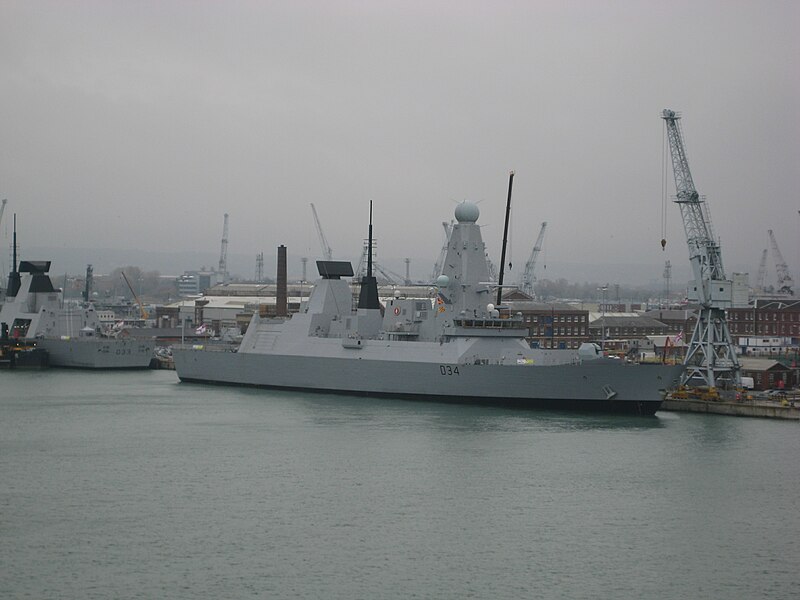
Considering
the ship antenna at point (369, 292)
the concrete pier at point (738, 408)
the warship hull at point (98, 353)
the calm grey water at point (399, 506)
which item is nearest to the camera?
the calm grey water at point (399, 506)

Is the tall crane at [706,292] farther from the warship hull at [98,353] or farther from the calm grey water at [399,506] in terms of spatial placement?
the warship hull at [98,353]

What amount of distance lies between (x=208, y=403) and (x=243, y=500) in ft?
55.4

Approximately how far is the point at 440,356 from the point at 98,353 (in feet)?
82.8

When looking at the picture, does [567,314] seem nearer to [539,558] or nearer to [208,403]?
[208,403]

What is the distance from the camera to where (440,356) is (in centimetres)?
3691

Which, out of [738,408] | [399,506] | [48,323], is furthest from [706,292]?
[48,323]

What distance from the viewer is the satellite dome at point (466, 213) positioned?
39.4 meters

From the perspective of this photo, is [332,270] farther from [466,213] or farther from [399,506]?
[399,506]

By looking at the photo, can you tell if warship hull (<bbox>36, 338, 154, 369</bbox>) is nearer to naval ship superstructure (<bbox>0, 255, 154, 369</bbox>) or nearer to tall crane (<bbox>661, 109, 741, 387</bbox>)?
naval ship superstructure (<bbox>0, 255, 154, 369</bbox>)

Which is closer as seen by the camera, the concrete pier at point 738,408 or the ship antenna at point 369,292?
the concrete pier at point 738,408

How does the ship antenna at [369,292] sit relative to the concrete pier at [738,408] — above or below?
above

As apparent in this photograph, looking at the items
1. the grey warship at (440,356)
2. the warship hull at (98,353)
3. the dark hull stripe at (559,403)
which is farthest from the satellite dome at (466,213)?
the warship hull at (98,353)

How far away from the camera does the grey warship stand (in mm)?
34000

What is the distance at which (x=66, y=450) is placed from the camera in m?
27.3
